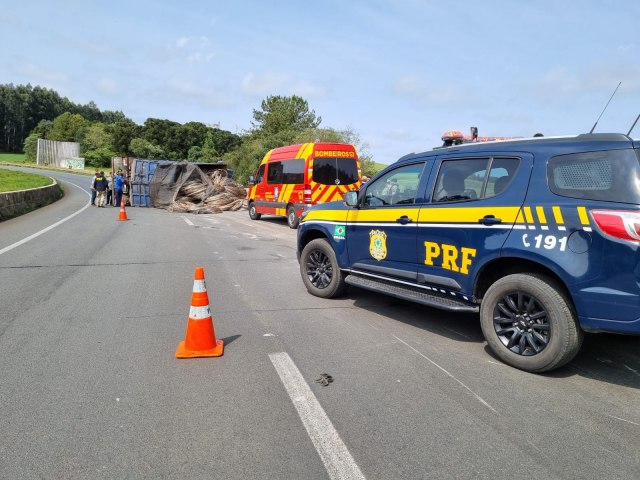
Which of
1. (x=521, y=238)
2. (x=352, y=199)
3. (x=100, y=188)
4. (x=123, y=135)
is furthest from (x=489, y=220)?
(x=123, y=135)

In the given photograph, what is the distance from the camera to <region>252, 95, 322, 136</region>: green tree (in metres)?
53.6

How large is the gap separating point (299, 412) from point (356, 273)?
9.22 ft

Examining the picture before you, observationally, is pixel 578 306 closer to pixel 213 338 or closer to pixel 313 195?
pixel 213 338

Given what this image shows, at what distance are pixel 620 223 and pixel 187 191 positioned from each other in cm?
2079

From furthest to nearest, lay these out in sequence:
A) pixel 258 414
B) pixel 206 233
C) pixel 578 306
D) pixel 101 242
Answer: pixel 206 233 < pixel 101 242 < pixel 578 306 < pixel 258 414

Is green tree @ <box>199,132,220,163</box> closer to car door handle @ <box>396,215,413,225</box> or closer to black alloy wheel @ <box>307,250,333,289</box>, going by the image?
black alloy wheel @ <box>307,250,333,289</box>

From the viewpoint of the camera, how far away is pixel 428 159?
5.12 meters

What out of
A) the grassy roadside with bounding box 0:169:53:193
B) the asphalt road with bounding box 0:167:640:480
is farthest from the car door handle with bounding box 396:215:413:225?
the grassy roadside with bounding box 0:169:53:193

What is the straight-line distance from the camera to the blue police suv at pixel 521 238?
3467 millimetres

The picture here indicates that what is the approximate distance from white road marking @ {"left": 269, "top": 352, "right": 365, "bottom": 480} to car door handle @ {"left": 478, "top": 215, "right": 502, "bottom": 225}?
207 cm

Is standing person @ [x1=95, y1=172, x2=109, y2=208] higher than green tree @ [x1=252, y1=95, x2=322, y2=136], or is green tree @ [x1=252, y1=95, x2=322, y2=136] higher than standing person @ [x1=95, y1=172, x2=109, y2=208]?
green tree @ [x1=252, y1=95, x2=322, y2=136]

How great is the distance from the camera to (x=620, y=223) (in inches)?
133

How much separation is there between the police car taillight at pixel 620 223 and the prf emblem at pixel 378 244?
89.3 inches

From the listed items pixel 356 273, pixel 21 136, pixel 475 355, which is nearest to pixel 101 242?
pixel 356 273
